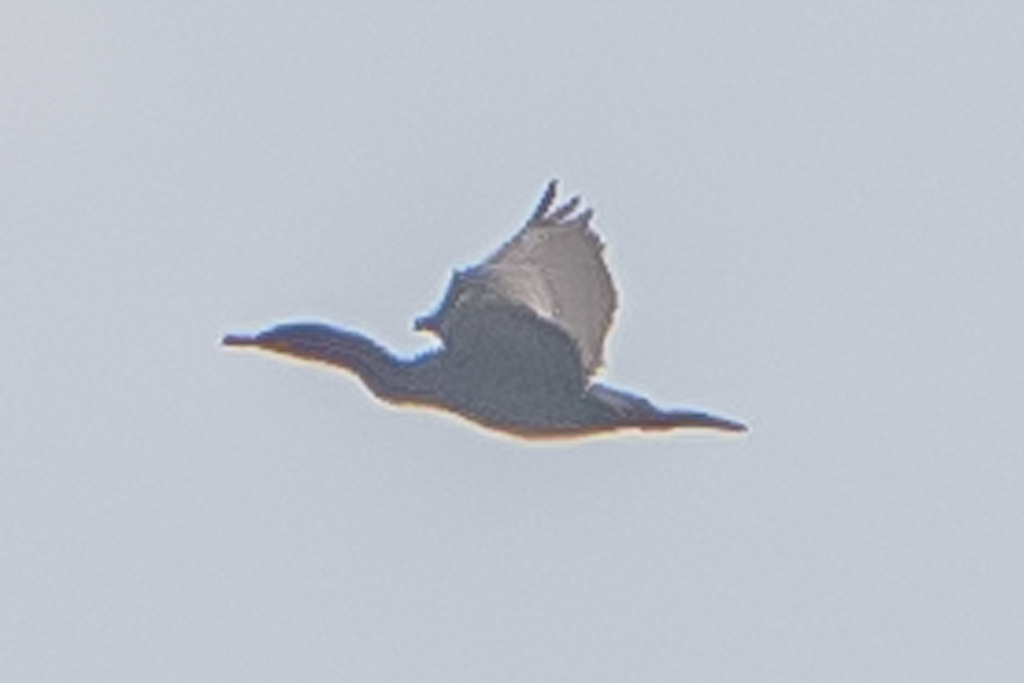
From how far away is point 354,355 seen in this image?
85.0ft

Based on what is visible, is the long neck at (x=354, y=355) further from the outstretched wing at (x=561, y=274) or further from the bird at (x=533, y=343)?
the outstretched wing at (x=561, y=274)

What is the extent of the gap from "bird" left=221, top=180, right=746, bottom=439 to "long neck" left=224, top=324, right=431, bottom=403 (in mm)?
23

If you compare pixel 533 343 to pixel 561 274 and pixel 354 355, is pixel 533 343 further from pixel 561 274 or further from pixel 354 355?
pixel 354 355

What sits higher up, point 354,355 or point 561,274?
point 561,274

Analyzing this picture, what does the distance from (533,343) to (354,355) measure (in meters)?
1.99

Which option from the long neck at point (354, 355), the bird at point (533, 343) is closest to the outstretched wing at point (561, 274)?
→ the bird at point (533, 343)

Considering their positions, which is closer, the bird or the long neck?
the bird

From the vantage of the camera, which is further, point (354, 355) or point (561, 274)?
point (354, 355)

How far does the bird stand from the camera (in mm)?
24469

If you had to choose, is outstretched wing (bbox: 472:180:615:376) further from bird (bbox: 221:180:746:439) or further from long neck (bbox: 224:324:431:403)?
long neck (bbox: 224:324:431:403)

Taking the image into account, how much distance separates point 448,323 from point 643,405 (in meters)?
1.89

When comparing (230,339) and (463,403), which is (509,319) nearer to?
(463,403)

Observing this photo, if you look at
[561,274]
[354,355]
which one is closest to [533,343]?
[561,274]

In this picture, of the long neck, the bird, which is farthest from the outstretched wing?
the long neck
